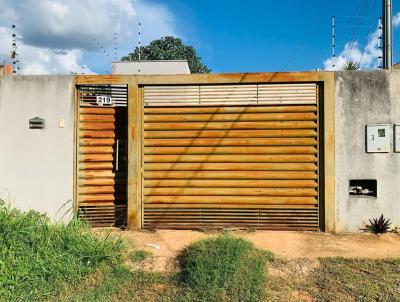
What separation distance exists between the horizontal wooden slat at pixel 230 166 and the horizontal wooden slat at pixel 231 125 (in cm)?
63

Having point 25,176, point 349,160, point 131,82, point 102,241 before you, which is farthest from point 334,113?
point 25,176

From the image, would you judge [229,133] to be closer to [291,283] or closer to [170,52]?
[291,283]

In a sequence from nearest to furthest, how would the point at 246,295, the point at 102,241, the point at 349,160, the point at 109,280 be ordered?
the point at 246,295, the point at 109,280, the point at 102,241, the point at 349,160

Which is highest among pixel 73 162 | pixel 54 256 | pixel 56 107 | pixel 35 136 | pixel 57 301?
pixel 56 107

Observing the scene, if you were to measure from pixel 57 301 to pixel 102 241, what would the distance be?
3.98 ft

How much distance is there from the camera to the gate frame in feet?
22.4

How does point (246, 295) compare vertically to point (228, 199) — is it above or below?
below

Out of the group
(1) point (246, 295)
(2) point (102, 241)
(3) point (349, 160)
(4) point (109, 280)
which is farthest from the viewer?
(3) point (349, 160)

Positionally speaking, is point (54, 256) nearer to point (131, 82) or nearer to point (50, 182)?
point (50, 182)

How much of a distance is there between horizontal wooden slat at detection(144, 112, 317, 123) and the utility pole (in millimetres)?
2452

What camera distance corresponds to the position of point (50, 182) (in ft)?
23.3

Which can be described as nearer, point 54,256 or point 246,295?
point 246,295

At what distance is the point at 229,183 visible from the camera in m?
7.04

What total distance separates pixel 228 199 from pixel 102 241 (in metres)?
2.35
